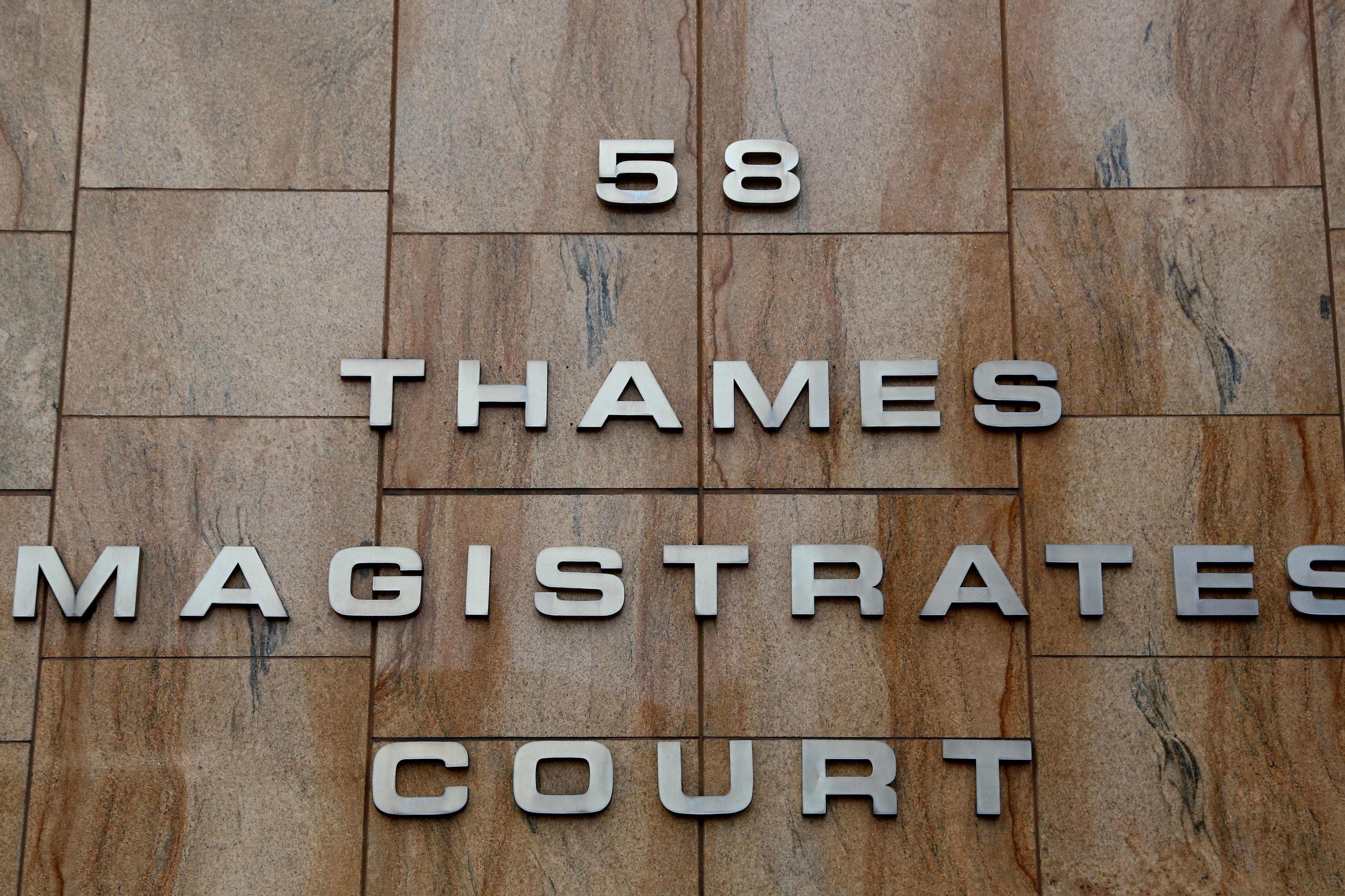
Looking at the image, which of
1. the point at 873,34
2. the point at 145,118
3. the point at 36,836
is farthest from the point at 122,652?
the point at 873,34

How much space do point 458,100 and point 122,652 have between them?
8.65 feet

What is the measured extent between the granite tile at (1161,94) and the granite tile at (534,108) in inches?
57.3

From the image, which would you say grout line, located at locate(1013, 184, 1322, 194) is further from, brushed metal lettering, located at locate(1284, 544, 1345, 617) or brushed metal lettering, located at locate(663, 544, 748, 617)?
brushed metal lettering, located at locate(663, 544, 748, 617)

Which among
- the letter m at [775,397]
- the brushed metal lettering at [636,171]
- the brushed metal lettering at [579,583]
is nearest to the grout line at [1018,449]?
the letter m at [775,397]

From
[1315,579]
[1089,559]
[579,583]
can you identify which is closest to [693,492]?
[579,583]

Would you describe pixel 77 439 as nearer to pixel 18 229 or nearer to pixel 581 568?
pixel 18 229

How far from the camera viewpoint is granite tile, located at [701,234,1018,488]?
458 centimetres

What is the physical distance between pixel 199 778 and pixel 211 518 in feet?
3.27

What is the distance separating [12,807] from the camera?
4363 millimetres

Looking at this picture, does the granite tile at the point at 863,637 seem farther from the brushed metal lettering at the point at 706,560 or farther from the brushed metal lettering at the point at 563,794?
the brushed metal lettering at the point at 563,794

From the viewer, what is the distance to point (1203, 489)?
454cm

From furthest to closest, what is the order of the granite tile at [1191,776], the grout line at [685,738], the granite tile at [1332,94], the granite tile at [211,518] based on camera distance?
1. the granite tile at [1332,94]
2. the granite tile at [211,518]
3. the grout line at [685,738]
4. the granite tile at [1191,776]

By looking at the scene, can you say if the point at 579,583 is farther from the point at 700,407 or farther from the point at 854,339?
the point at 854,339

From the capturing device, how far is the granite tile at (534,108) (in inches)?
190
